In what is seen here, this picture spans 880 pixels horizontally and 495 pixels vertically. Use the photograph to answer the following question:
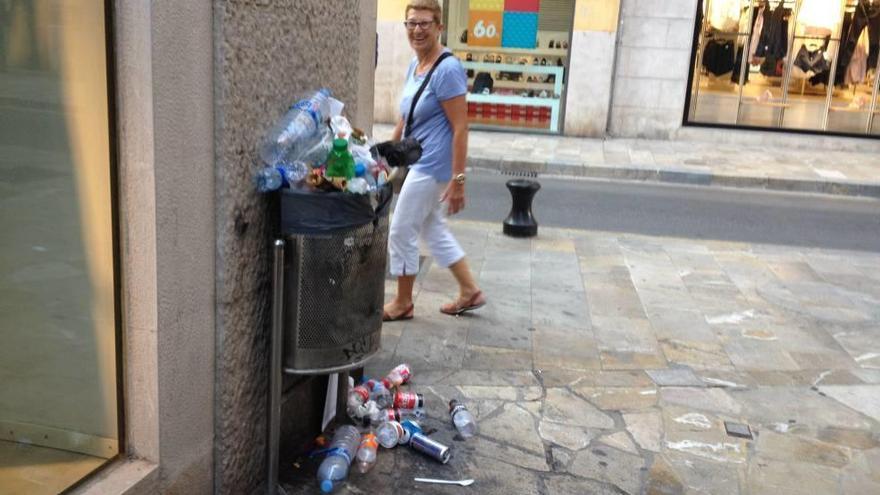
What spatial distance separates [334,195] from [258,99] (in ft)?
1.45

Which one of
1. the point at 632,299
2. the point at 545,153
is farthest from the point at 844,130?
the point at 632,299

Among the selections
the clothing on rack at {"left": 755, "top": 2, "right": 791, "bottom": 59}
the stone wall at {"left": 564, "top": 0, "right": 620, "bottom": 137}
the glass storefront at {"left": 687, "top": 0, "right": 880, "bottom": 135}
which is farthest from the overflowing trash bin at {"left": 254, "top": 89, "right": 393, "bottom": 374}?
the clothing on rack at {"left": 755, "top": 2, "right": 791, "bottom": 59}

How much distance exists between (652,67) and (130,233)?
1462 cm

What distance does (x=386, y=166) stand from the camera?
3.69 m

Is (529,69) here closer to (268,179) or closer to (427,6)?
(427,6)

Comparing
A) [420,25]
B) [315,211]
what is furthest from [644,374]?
[315,211]

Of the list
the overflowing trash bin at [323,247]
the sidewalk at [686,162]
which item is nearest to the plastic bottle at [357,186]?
the overflowing trash bin at [323,247]

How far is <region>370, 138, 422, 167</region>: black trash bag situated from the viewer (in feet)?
12.8

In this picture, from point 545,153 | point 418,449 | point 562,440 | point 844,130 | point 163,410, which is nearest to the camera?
point 163,410

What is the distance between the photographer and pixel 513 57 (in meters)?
16.5

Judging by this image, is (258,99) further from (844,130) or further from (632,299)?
(844,130)

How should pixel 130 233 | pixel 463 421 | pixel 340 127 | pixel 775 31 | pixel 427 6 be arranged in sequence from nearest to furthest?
pixel 130 233 < pixel 340 127 < pixel 463 421 < pixel 427 6 < pixel 775 31

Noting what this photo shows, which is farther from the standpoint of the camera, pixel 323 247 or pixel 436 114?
pixel 436 114

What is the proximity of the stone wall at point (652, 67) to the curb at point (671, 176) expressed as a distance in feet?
11.2
